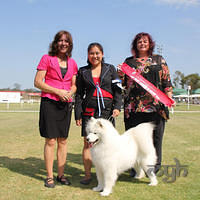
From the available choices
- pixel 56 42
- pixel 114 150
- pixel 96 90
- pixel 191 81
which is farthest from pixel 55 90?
pixel 191 81

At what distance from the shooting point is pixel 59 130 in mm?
3332

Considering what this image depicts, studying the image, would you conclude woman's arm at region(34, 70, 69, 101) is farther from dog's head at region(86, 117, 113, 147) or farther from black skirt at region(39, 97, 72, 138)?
dog's head at region(86, 117, 113, 147)

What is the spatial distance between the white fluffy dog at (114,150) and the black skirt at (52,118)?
0.58m

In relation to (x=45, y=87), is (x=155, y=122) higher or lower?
lower

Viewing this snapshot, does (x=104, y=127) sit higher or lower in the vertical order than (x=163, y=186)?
higher

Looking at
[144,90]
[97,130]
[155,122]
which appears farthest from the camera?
[155,122]

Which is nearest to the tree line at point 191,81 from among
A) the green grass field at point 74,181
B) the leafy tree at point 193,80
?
the leafy tree at point 193,80

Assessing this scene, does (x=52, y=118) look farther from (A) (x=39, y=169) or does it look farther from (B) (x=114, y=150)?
(A) (x=39, y=169)

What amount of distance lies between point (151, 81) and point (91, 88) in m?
0.95

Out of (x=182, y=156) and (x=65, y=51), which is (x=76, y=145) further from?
(x=65, y=51)

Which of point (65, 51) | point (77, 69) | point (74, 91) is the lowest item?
point (74, 91)

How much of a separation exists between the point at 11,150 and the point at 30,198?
2992 millimetres

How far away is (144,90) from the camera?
338cm

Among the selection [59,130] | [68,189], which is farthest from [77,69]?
[68,189]
